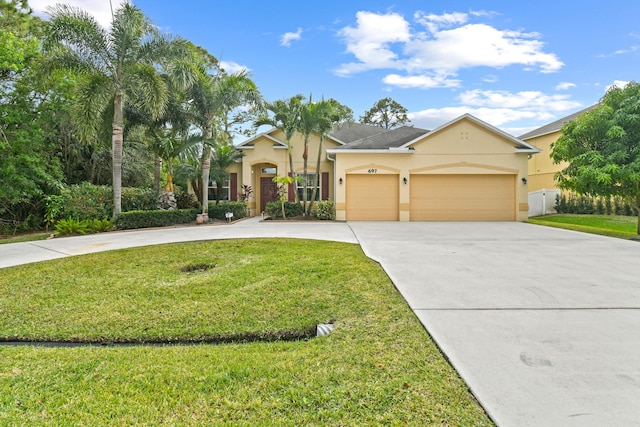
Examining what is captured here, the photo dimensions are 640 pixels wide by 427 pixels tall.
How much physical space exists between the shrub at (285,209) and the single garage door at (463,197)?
5511 mm

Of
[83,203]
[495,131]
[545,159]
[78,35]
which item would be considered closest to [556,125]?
[545,159]

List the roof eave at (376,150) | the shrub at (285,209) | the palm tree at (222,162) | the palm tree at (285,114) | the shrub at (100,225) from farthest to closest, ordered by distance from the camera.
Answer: the palm tree at (222,162), the shrub at (285,209), the roof eave at (376,150), the palm tree at (285,114), the shrub at (100,225)

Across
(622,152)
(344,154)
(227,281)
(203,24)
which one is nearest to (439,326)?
(227,281)

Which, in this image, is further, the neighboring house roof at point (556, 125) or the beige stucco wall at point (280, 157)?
the neighboring house roof at point (556, 125)

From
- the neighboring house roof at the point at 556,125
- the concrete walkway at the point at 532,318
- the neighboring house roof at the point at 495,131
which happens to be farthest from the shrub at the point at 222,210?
the neighboring house roof at the point at 556,125

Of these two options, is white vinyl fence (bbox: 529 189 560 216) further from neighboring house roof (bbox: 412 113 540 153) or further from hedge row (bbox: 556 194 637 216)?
neighboring house roof (bbox: 412 113 540 153)

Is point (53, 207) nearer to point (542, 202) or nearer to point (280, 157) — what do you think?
point (280, 157)

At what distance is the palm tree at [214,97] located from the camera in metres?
13.7

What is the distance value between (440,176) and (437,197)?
1000 millimetres

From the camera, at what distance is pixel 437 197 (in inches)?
612

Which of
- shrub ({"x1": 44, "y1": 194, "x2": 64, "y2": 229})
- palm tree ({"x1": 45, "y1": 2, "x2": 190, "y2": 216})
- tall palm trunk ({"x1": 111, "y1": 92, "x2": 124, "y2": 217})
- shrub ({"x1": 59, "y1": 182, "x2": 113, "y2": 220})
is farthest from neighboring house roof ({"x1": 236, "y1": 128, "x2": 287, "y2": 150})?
shrub ({"x1": 44, "y1": 194, "x2": 64, "y2": 229})

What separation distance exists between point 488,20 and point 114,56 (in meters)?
14.5

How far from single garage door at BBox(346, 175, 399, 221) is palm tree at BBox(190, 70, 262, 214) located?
19.2ft

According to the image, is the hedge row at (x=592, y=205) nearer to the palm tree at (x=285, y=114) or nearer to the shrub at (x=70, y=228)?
the palm tree at (x=285, y=114)
